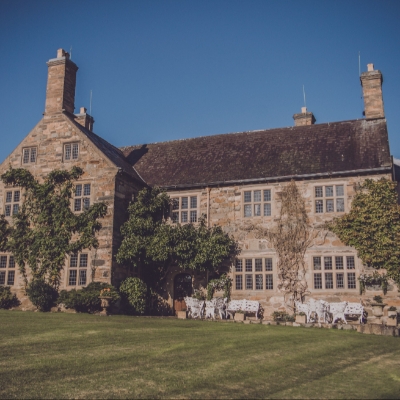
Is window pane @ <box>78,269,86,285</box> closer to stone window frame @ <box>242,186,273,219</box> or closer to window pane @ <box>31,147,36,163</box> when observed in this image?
window pane @ <box>31,147,36,163</box>

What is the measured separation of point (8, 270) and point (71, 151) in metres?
6.23

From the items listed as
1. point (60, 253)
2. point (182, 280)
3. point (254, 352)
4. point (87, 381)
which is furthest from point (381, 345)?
point (60, 253)

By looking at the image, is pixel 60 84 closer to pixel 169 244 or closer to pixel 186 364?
pixel 169 244

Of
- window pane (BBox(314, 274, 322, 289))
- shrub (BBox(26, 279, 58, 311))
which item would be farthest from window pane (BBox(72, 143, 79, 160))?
window pane (BBox(314, 274, 322, 289))

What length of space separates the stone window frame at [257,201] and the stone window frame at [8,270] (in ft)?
35.6

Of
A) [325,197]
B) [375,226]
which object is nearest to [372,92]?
[325,197]

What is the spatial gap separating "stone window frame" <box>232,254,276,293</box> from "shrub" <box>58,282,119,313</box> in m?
5.51

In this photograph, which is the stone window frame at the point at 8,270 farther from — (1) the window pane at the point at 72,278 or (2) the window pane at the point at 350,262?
(2) the window pane at the point at 350,262

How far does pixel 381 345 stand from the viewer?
13039 mm

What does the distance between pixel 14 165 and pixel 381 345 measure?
18819mm

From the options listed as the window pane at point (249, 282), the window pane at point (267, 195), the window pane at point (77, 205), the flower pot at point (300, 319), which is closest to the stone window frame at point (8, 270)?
the window pane at point (77, 205)

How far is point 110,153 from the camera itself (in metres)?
25.0

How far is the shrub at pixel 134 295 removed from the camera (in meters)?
20.8

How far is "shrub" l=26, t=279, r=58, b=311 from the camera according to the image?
20984 mm
